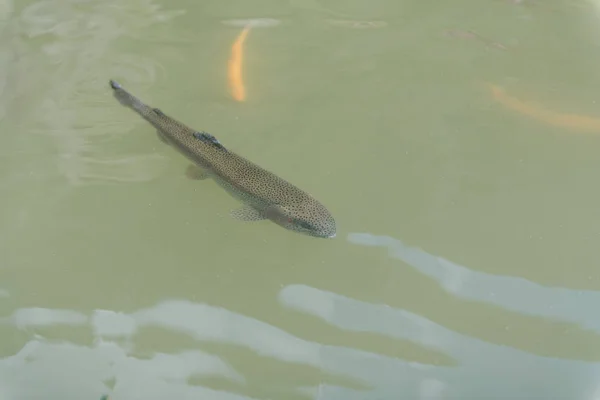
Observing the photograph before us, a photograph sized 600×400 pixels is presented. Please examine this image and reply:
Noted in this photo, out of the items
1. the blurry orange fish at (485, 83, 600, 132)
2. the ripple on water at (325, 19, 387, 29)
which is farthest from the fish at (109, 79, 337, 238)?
the ripple on water at (325, 19, 387, 29)

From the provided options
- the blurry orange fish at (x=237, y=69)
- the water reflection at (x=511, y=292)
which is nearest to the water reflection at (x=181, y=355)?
the water reflection at (x=511, y=292)

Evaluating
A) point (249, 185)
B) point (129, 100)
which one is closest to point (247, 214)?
point (249, 185)

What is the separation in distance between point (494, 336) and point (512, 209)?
34.0 inches

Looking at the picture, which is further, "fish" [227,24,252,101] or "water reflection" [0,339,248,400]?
"fish" [227,24,252,101]

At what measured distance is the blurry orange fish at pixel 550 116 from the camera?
150 inches

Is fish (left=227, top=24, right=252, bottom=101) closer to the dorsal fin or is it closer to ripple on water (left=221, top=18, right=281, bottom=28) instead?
ripple on water (left=221, top=18, right=281, bottom=28)

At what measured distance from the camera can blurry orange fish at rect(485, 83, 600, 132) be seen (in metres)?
3.81

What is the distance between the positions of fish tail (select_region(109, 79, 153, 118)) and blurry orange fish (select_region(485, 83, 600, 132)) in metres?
2.47

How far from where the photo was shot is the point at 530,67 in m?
4.29

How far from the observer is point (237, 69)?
4.28 metres

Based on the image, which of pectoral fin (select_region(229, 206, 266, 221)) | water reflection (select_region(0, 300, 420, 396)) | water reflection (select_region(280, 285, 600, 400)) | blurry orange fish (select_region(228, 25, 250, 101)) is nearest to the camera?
water reflection (select_region(280, 285, 600, 400))

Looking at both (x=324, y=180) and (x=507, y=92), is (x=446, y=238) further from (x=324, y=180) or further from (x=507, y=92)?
(x=507, y=92)

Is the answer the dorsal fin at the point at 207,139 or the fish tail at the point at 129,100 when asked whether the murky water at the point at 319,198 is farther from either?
the dorsal fin at the point at 207,139

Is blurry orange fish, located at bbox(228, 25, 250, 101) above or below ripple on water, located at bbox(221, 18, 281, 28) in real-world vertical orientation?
below
